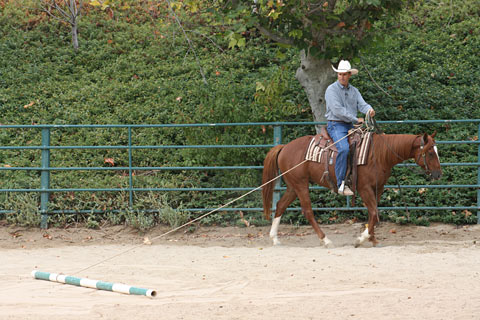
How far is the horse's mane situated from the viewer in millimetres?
8219

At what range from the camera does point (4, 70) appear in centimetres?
1493

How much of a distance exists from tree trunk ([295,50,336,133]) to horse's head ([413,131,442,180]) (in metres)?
2.50

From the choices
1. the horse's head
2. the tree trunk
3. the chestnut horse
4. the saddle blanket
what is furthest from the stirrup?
the tree trunk

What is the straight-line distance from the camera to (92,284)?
6.33 metres

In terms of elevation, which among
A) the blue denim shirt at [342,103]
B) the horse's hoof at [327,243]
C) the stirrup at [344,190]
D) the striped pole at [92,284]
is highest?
the blue denim shirt at [342,103]

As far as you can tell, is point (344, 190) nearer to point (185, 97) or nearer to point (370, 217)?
point (370, 217)

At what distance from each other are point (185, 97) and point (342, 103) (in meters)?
5.05

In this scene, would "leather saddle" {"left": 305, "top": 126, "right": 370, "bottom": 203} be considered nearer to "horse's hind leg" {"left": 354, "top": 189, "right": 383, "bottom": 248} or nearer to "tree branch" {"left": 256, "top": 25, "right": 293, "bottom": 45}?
"horse's hind leg" {"left": 354, "top": 189, "right": 383, "bottom": 248}

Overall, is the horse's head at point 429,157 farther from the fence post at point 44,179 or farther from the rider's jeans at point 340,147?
the fence post at point 44,179

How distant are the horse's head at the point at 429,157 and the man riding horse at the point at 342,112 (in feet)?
2.49

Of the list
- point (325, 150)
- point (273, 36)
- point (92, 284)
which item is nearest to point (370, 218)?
point (325, 150)

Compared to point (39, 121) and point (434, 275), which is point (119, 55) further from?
point (434, 275)

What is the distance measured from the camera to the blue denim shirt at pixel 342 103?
27.7ft

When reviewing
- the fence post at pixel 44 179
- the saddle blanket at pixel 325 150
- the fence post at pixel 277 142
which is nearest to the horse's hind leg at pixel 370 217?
the saddle blanket at pixel 325 150
